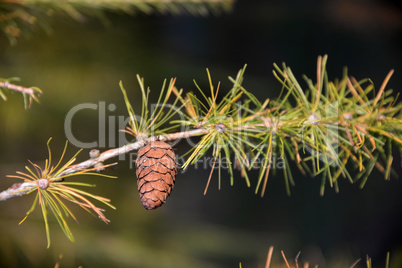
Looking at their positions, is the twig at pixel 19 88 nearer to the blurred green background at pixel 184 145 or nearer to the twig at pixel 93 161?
the twig at pixel 93 161

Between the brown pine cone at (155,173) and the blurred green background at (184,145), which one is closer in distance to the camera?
the brown pine cone at (155,173)

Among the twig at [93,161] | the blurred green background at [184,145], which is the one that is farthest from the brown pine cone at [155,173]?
the blurred green background at [184,145]

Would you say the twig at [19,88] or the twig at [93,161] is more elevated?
the twig at [19,88]

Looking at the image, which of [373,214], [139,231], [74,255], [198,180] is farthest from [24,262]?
[373,214]

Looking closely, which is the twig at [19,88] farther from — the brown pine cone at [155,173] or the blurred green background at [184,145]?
the blurred green background at [184,145]

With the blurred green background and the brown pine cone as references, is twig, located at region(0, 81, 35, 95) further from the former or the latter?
the blurred green background

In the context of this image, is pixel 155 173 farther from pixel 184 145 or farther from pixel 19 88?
pixel 184 145
